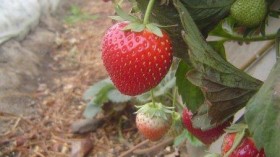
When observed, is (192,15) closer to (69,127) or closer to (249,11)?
(249,11)

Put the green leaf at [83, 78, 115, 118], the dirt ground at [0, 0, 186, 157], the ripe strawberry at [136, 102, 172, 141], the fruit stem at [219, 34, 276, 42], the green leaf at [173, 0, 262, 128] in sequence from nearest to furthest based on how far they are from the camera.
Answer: the green leaf at [173, 0, 262, 128], the fruit stem at [219, 34, 276, 42], the ripe strawberry at [136, 102, 172, 141], the dirt ground at [0, 0, 186, 157], the green leaf at [83, 78, 115, 118]

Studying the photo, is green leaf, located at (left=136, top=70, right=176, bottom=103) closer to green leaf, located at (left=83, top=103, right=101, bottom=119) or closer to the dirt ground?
the dirt ground

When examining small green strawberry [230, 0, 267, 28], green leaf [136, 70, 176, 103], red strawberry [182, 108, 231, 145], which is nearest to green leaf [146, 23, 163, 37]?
small green strawberry [230, 0, 267, 28]

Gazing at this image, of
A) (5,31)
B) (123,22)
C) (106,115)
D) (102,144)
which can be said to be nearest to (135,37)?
(123,22)

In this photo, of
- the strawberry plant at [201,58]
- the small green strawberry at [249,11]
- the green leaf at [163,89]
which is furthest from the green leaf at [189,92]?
the green leaf at [163,89]

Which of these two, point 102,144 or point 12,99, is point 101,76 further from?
point 102,144

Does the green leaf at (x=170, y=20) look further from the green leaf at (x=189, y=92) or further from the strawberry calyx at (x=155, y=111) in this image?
the strawberry calyx at (x=155, y=111)
